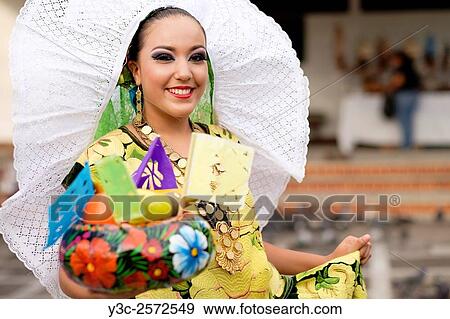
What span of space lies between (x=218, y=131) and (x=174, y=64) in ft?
1.28

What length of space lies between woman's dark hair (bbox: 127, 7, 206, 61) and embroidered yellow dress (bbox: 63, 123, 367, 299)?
193mm

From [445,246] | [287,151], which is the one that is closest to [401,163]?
[445,246]

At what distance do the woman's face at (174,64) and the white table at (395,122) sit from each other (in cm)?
973

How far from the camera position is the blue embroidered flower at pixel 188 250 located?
76.4 inches

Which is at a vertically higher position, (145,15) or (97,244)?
(145,15)

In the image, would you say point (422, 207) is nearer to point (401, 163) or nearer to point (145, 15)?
point (401, 163)

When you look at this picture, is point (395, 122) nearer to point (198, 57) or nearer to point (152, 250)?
point (198, 57)

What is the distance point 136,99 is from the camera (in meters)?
2.57

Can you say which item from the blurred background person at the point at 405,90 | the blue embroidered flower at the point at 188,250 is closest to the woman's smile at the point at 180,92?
the blue embroidered flower at the point at 188,250

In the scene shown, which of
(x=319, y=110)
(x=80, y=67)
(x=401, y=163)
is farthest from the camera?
(x=319, y=110)

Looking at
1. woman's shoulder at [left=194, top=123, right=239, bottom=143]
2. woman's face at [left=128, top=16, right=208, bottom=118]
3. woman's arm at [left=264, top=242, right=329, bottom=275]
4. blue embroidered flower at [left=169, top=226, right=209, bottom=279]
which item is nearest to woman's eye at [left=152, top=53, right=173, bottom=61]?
woman's face at [left=128, top=16, right=208, bottom=118]

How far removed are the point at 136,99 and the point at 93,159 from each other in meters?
0.28

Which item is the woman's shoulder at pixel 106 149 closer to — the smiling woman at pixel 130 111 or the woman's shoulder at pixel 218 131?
the smiling woman at pixel 130 111

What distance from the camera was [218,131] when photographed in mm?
2742
